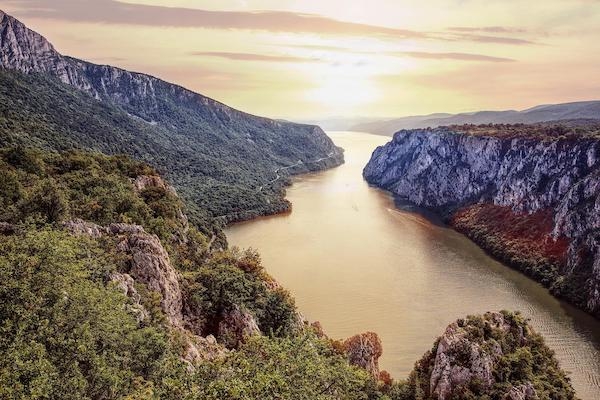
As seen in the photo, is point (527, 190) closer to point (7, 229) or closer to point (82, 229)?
point (82, 229)

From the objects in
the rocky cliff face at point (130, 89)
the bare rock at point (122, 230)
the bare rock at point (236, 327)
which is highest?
the rocky cliff face at point (130, 89)

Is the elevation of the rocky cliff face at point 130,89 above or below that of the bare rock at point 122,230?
above

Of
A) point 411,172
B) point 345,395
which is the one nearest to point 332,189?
point 411,172

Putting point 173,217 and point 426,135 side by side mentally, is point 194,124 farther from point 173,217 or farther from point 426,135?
point 173,217

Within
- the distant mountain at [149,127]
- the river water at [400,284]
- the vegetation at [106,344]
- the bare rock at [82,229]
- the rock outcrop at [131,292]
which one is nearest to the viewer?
the vegetation at [106,344]

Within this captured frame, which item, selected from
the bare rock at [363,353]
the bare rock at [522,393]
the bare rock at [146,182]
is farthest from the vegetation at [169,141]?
the bare rock at [522,393]

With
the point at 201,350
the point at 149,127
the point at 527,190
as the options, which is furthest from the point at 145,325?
the point at 149,127

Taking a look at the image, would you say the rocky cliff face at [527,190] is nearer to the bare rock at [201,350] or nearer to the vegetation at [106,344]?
the vegetation at [106,344]
